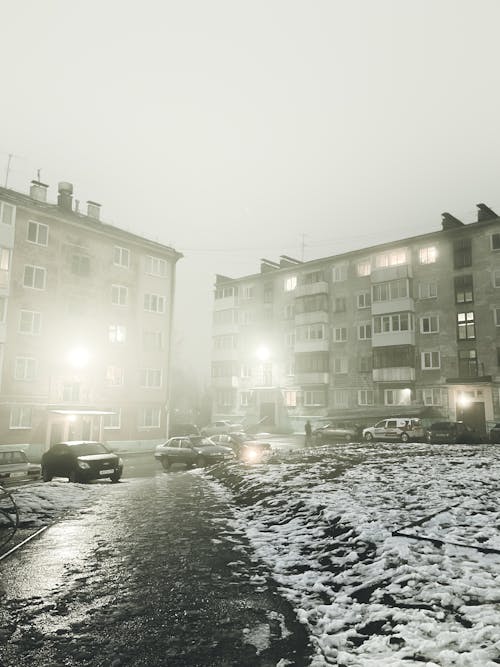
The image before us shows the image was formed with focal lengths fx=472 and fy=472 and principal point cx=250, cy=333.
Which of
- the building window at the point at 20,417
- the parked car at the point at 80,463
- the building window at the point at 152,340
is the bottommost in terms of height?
the parked car at the point at 80,463

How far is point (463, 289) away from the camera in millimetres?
42906

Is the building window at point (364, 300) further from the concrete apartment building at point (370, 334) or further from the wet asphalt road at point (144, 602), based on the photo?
the wet asphalt road at point (144, 602)

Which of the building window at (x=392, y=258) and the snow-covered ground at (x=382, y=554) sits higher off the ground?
the building window at (x=392, y=258)

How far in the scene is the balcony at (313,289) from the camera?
53.5m

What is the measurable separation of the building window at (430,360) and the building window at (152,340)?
2478 cm

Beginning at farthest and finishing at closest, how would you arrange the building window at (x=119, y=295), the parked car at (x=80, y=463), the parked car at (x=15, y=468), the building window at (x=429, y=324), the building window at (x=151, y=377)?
1. the building window at (x=429, y=324)
2. the building window at (x=151, y=377)
3. the building window at (x=119, y=295)
4. the parked car at (x=15, y=468)
5. the parked car at (x=80, y=463)

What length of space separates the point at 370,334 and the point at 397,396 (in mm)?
7401

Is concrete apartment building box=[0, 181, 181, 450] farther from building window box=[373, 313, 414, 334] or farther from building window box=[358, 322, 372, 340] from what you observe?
building window box=[373, 313, 414, 334]

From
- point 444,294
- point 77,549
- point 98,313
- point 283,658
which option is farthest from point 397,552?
point 444,294

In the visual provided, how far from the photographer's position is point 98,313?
133ft

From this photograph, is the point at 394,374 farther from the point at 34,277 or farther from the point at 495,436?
the point at 34,277

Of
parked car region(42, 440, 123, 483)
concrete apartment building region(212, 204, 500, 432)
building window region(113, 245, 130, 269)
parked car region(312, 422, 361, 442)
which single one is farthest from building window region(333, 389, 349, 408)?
parked car region(42, 440, 123, 483)

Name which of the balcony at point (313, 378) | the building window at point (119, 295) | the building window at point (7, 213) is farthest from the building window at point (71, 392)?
the balcony at point (313, 378)

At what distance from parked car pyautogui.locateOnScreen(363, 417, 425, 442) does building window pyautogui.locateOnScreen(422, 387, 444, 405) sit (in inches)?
448
